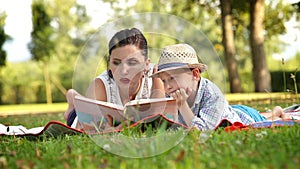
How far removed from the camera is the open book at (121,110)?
9.43 ft

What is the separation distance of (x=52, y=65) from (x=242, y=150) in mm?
31235

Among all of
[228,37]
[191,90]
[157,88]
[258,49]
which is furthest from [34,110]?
[191,90]

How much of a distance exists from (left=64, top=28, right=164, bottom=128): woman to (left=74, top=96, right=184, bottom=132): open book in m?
0.08

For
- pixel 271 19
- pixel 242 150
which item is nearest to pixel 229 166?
pixel 242 150

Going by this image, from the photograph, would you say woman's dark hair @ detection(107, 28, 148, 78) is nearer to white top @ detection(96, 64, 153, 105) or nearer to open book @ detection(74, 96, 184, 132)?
white top @ detection(96, 64, 153, 105)

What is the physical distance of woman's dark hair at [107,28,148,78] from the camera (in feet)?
9.12

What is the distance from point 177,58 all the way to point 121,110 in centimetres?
52

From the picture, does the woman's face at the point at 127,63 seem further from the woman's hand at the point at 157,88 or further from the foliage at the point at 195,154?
the foliage at the point at 195,154

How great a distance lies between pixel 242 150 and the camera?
6.97 feet

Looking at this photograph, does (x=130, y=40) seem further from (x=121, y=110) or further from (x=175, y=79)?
(x=121, y=110)

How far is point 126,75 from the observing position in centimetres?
286

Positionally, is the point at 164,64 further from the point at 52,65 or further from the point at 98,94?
the point at 52,65

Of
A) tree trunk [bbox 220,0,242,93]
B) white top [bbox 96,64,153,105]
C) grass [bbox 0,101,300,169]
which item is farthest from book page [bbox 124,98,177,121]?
tree trunk [bbox 220,0,242,93]

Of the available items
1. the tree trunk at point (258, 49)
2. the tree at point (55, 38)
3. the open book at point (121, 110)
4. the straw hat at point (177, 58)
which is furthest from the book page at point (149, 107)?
the tree at point (55, 38)
